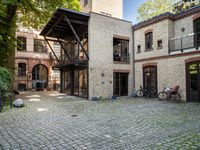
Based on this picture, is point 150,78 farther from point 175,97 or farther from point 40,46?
point 40,46

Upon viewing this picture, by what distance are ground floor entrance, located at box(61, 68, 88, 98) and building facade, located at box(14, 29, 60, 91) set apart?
5.25m

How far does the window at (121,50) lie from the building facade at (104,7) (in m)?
10.9

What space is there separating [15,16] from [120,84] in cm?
1112

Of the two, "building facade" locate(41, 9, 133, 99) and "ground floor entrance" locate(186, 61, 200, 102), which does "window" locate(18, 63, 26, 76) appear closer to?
"building facade" locate(41, 9, 133, 99)

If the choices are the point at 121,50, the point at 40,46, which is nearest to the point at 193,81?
the point at 121,50

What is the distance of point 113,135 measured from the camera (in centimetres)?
490

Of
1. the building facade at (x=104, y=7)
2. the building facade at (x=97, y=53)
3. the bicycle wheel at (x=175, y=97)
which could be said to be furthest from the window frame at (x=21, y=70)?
the bicycle wheel at (x=175, y=97)

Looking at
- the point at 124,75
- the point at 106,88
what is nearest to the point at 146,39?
the point at 124,75

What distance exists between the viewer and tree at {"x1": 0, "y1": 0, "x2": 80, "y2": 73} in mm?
11434

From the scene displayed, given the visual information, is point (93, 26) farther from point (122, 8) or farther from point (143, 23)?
point (122, 8)

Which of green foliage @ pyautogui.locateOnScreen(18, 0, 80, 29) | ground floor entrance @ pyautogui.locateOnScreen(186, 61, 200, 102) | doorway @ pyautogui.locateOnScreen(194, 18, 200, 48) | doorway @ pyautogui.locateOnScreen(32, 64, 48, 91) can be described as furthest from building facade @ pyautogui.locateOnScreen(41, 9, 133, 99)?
doorway @ pyautogui.locateOnScreen(32, 64, 48, 91)

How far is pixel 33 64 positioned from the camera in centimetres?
2248

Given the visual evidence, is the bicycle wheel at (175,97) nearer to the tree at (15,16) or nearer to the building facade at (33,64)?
the tree at (15,16)

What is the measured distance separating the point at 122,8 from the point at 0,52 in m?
22.1
